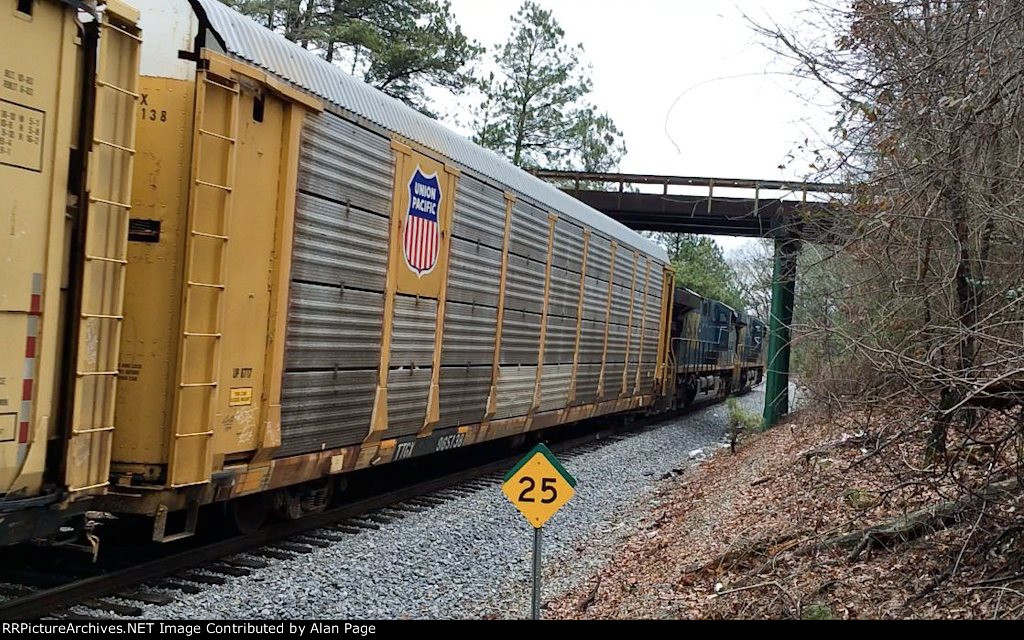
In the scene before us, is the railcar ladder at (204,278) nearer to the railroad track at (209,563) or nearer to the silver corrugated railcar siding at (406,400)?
the railroad track at (209,563)

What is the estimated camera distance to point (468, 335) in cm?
966

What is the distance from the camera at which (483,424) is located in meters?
10.5

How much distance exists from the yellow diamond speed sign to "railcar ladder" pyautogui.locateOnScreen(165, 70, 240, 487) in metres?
1.99

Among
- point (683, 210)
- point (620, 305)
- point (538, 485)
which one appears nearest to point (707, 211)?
point (683, 210)

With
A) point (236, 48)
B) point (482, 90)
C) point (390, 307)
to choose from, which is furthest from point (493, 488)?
point (482, 90)

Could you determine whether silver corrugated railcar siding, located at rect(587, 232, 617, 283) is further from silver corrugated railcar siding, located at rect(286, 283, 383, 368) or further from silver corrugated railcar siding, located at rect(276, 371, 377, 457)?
silver corrugated railcar siding, located at rect(276, 371, 377, 457)

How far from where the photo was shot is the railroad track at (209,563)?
5.17m

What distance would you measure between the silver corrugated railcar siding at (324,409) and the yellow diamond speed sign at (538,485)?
2.00 meters

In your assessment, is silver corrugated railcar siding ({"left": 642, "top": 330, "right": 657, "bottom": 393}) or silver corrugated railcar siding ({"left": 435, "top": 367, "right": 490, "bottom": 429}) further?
silver corrugated railcar siding ({"left": 642, "top": 330, "right": 657, "bottom": 393})

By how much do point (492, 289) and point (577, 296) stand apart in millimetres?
3628

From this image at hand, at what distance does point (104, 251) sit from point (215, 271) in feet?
2.82

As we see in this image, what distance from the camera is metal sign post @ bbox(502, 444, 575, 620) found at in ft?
17.8

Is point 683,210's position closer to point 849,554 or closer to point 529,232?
point 529,232

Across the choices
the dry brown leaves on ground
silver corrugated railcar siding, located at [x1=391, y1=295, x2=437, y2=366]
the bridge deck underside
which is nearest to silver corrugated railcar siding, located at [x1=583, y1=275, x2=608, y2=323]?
the dry brown leaves on ground
